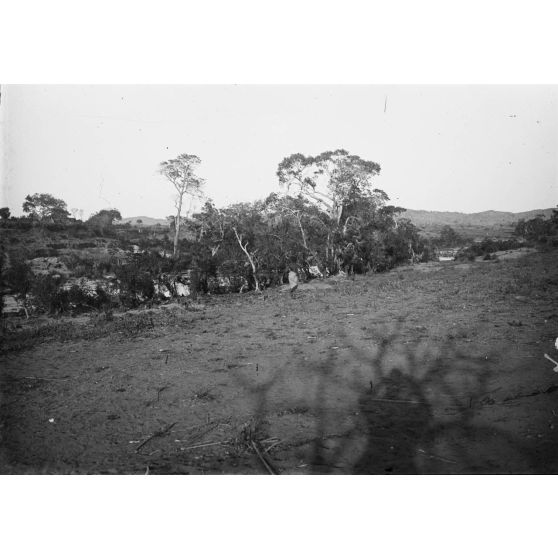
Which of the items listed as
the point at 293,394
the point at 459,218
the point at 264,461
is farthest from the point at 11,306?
the point at 459,218

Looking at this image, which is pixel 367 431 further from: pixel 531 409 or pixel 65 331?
pixel 65 331

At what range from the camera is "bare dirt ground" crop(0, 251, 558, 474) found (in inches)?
159

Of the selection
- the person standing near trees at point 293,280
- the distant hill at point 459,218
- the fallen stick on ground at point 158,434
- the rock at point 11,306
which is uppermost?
the distant hill at point 459,218

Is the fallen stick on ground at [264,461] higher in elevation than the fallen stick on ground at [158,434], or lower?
higher

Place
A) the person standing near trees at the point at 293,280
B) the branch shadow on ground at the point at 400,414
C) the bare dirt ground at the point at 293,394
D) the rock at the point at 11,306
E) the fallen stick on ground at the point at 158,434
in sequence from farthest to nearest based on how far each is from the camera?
the person standing near trees at the point at 293,280 < the rock at the point at 11,306 < the fallen stick on ground at the point at 158,434 < the bare dirt ground at the point at 293,394 < the branch shadow on ground at the point at 400,414

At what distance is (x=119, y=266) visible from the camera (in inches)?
635

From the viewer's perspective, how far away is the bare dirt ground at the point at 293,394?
404 centimetres

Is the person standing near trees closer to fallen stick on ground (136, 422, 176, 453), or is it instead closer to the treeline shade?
the treeline shade

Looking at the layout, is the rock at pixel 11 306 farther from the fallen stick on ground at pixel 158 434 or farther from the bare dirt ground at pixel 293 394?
the fallen stick on ground at pixel 158 434


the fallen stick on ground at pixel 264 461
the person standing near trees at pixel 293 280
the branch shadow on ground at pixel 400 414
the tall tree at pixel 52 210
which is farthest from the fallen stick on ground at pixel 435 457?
the tall tree at pixel 52 210

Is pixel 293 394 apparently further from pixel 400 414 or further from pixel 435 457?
pixel 435 457

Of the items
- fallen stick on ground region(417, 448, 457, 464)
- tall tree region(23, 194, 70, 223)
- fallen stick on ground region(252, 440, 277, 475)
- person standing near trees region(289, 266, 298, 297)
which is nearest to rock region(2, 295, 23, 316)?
tall tree region(23, 194, 70, 223)

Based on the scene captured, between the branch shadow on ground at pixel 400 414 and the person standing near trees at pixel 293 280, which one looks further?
the person standing near trees at pixel 293 280

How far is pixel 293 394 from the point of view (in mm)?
5719
